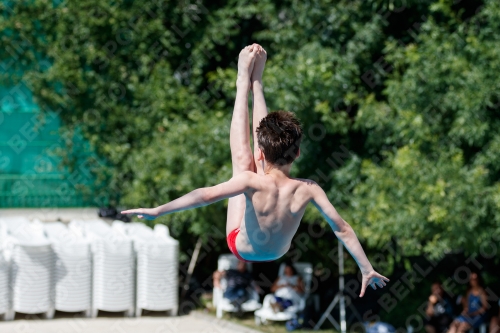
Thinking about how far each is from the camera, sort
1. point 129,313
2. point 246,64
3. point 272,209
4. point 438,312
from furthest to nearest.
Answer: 1. point 129,313
2. point 438,312
3. point 246,64
4. point 272,209

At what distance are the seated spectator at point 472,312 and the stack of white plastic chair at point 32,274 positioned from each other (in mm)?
5268

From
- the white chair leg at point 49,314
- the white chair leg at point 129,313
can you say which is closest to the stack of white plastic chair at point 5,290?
the white chair leg at point 49,314

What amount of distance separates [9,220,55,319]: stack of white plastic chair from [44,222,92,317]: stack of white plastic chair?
0.12m

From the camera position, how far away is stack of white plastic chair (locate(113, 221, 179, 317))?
1140 centimetres

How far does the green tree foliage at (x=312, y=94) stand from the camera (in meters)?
8.86

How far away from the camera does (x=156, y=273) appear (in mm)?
11406

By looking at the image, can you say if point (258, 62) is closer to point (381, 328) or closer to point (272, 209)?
point (272, 209)

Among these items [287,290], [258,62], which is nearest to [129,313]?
[287,290]

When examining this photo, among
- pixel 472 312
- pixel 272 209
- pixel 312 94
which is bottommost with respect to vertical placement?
pixel 472 312

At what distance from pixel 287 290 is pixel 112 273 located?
7.90ft

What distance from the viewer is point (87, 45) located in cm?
1376

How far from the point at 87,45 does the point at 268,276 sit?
4894mm

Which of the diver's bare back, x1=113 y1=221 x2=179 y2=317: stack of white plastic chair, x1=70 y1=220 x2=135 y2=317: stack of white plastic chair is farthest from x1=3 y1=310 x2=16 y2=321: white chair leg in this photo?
the diver's bare back

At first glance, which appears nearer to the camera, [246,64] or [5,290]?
[246,64]
